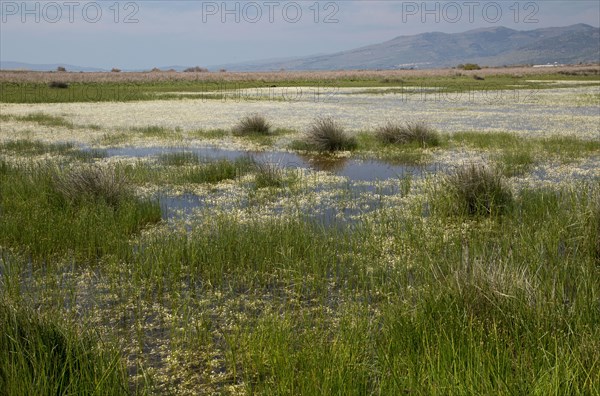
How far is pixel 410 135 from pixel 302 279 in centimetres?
941

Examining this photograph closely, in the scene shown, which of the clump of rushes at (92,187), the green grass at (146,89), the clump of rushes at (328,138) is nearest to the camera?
the clump of rushes at (92,187)

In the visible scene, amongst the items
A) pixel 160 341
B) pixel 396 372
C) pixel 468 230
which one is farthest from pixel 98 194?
pixel 396 372

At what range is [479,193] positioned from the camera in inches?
284

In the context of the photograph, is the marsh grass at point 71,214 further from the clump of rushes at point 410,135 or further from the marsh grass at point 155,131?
the clump of rushes at point 410,135

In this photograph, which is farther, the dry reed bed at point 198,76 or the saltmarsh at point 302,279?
the dry reed bed at point 198,76

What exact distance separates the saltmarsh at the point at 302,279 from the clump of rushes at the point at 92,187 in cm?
3

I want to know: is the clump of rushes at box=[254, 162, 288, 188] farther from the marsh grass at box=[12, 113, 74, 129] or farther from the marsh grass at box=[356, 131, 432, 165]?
the marsh grass at box=[12, 113, 74, 129]

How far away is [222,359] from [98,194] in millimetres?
4769

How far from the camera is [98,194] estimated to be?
24.9 ft

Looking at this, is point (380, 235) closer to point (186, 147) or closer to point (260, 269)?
point (260, 269)

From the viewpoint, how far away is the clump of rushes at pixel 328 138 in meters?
13.4

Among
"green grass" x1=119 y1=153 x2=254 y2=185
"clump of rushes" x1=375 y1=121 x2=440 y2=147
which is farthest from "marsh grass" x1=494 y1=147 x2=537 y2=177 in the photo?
"green grass" x1=119 y1=153 x2=254 y2=185

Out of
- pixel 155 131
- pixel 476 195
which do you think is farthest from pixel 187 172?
pixel 155 131

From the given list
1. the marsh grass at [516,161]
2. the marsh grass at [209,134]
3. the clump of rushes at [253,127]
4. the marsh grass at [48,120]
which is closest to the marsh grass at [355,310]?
the marsh grass at [516,161]
